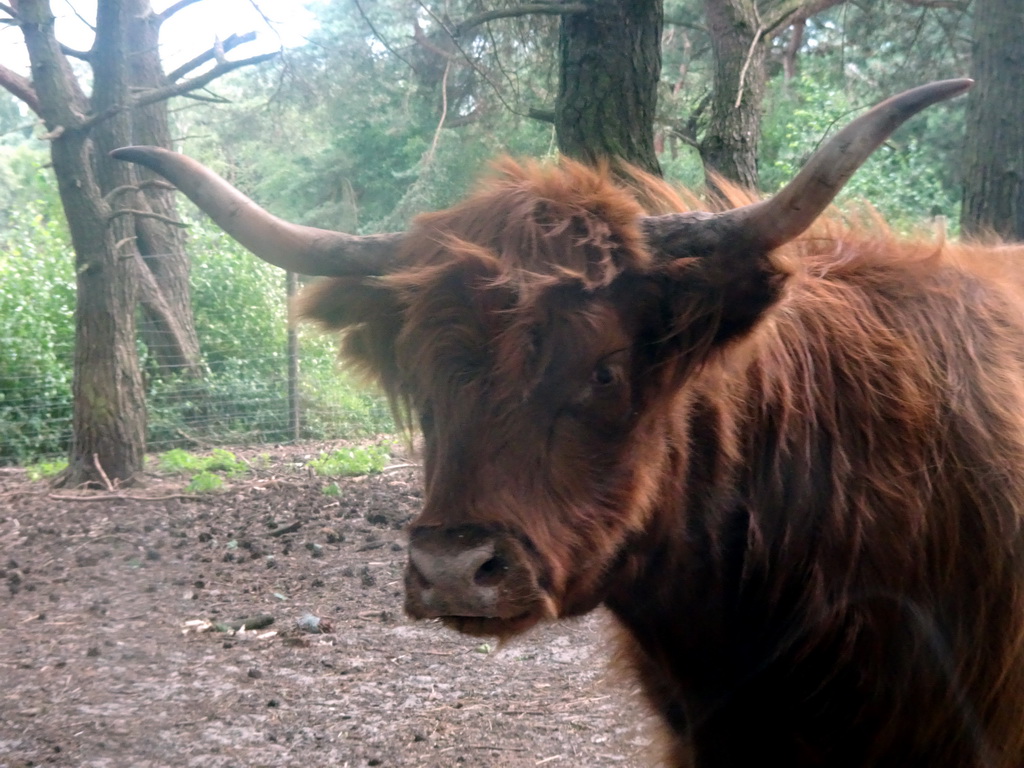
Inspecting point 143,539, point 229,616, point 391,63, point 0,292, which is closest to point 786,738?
point 229,616

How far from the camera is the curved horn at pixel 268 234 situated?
2.67m

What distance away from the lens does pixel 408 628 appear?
5.50 metres

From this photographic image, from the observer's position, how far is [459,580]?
2.06 m

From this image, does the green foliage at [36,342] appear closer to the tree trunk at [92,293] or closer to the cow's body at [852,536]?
the tree trunk at [92,293]

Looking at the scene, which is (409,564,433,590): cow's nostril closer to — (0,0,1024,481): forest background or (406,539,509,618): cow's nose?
(406,539,509,618): cow's nose

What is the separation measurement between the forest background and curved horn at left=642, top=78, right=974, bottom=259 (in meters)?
1.39

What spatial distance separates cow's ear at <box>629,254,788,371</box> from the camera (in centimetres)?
229

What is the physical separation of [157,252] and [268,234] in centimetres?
1100

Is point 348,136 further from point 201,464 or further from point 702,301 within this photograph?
point 702,301

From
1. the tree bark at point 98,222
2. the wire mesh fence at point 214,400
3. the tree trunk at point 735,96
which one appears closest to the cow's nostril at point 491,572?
the tree trunk at point 735,96

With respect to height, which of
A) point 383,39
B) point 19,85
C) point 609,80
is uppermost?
point 19,85

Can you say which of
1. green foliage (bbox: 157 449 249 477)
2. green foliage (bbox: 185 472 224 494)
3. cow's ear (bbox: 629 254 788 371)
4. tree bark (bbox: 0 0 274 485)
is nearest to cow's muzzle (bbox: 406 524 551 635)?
cow's ear (bbox: 629 254 788 371)

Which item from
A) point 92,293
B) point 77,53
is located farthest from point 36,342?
point 77,53

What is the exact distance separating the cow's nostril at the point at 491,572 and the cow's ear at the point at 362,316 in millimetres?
912
